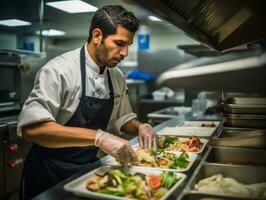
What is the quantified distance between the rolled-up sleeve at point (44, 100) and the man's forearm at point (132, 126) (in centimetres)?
65

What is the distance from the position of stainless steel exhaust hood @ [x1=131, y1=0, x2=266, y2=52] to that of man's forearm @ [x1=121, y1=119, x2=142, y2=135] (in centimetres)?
72

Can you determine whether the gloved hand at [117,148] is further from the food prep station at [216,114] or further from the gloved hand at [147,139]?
the gloved hand at [147,139]

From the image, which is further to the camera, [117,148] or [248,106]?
[248,106]

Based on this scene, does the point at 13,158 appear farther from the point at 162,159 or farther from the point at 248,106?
the point at 248,106

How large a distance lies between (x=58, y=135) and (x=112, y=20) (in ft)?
2.36

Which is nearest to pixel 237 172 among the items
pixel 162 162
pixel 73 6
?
pixel 162 162

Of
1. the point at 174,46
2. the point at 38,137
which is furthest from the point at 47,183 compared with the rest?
the point at 174,46

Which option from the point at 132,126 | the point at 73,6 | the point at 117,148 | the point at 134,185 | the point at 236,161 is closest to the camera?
the point at 134,185

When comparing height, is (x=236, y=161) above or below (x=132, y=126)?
below

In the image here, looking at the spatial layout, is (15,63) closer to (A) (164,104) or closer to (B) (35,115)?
(B) (35,115)

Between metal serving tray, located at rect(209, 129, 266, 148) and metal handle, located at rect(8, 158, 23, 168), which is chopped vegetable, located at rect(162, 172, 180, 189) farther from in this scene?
metal handle, located at rect(8, 158, 23, 168)

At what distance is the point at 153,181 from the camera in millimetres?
1256

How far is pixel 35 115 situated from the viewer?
1.52 m

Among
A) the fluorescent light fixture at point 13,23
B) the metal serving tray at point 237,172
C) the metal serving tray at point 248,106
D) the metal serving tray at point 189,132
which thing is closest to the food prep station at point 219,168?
the metal serving tray at point 237,172
